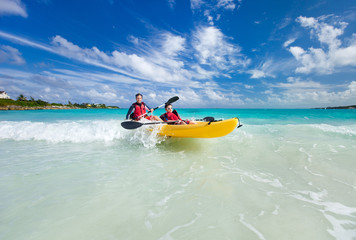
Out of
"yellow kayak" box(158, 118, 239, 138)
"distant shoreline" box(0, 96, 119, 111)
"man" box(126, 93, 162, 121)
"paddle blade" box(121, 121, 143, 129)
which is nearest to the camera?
"yellow kayak" box(158, 118, 239, 138)

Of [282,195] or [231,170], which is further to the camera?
[231,170]

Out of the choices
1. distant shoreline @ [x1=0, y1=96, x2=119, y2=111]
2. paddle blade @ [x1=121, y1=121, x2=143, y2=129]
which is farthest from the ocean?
distant shoreline @ [x1=0, y1=96, x2=119, y2=111]

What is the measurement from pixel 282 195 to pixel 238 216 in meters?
1.17

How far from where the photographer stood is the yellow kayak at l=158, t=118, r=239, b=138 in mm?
4789

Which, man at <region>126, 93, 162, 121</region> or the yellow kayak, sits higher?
man at <region>126, 93, 162, 121</region>

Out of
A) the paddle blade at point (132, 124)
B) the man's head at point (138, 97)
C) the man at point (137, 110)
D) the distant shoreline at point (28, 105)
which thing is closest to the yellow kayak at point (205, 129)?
the paddle blade at point (132, 124)

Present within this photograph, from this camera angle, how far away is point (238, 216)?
7.50 ft

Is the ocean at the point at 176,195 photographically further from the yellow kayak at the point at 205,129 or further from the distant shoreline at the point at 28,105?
the distant shoreline at the point at 28,105

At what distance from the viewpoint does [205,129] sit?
4949mm

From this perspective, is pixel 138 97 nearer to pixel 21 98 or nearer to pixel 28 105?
pixel 28 105

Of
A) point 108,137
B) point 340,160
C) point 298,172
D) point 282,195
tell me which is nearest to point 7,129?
point 108,137

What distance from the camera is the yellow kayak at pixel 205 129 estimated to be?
15.7 ft

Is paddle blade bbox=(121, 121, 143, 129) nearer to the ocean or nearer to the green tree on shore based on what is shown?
the ocean

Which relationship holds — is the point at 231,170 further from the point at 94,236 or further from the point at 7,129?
the point at 7,129
